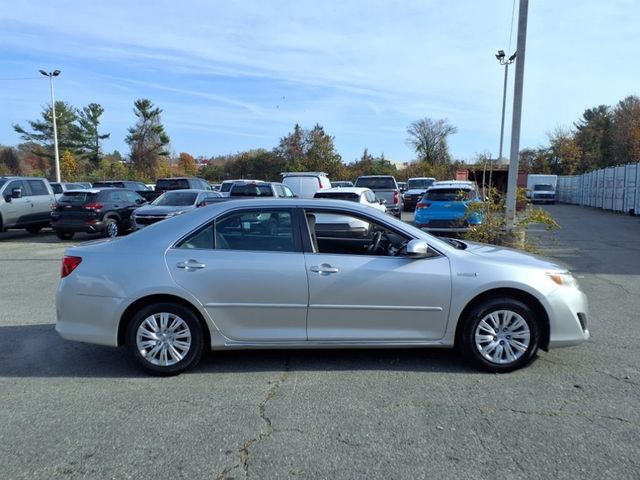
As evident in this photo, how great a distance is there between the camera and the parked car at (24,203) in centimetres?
1568

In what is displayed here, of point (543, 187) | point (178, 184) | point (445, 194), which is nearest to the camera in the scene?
point (445, 194)

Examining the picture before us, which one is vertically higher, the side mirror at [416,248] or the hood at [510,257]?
the side mirror at [416,248]

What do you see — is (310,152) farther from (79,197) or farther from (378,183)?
(79,197)

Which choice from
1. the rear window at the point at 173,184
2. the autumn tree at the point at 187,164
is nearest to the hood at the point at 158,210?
the rear window at the point at 173,184

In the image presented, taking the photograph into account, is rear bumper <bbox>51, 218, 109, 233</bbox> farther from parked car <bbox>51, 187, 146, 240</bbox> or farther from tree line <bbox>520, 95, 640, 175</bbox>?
tree line <bbox>520, 95, 640, 175</bbox>

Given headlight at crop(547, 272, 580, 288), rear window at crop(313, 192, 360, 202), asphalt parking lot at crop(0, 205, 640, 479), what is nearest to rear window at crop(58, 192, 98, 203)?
rear window at crop(313, 192, 360, 202)

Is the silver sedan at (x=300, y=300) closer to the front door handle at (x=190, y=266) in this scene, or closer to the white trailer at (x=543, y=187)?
the front door handle at (x=190, y=266)

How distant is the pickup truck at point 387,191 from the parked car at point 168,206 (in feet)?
24.3

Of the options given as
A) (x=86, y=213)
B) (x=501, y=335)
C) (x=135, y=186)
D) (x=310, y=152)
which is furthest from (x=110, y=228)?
(x=310, y=152)

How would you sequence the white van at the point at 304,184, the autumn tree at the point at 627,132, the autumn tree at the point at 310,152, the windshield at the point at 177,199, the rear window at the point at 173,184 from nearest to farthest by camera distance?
the windshield at the point at 177,199, the white van at the point at 304,184, the rear window at the point at 173,184, the autumn tree at the point at 627,132, the autumn tree at the point at 310,152

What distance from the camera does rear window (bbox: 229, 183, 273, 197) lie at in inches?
663

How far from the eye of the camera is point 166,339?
4648 mm

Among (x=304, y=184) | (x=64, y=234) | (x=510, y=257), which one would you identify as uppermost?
(x=304, y=184)

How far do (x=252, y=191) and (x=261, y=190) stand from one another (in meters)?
0.35
